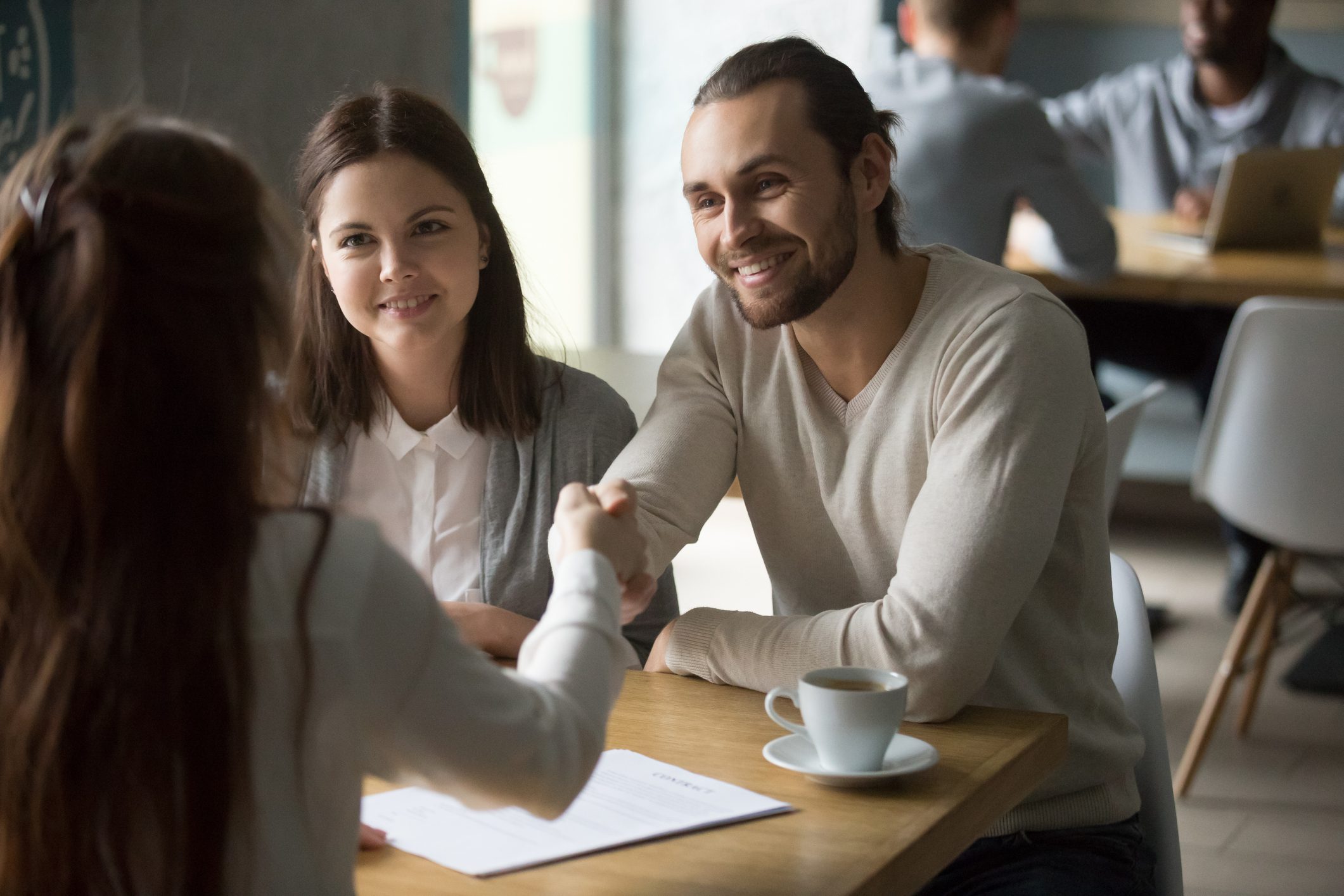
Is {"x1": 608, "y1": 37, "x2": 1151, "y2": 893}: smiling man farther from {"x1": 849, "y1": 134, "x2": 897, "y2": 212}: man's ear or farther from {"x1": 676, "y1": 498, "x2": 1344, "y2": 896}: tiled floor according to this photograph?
{"x1": 676, "y1": 498, "x2": 1344, "y2": 896}: tiled floor

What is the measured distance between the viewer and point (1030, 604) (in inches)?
56.8

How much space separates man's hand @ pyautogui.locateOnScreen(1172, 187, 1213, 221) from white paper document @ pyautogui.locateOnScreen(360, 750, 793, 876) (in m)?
3.75

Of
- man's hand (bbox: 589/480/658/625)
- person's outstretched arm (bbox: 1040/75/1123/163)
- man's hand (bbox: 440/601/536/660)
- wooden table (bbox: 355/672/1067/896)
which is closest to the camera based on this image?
wooden table (bbox: 355/672/1067/896)

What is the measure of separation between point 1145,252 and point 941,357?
262cm

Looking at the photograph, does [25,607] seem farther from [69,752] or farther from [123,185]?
[123,185]

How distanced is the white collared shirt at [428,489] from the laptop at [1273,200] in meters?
2.67

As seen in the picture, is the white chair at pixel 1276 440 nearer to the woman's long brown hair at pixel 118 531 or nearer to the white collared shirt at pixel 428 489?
the white collared shirt at pixel 428 489

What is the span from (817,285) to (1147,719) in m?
0.59

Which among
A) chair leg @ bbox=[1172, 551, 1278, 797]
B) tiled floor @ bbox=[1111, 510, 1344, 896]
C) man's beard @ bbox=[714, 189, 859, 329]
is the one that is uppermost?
man's beard @ bbox=[714, 189, 859, 329]

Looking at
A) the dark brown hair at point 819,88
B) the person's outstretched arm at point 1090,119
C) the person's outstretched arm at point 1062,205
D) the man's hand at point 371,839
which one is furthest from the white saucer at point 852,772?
the person's outstretched arm at point 1090,119

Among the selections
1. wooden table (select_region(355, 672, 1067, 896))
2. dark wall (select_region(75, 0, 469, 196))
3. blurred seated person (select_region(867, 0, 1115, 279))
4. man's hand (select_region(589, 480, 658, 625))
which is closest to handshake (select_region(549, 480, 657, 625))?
man's hand (select_region(589, 480, 658, 625))

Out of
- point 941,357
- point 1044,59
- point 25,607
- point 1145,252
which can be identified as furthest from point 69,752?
point 1044,59

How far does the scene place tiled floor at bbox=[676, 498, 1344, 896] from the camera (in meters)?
2.50

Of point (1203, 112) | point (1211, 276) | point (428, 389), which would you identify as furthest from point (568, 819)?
point (1203, 112)
